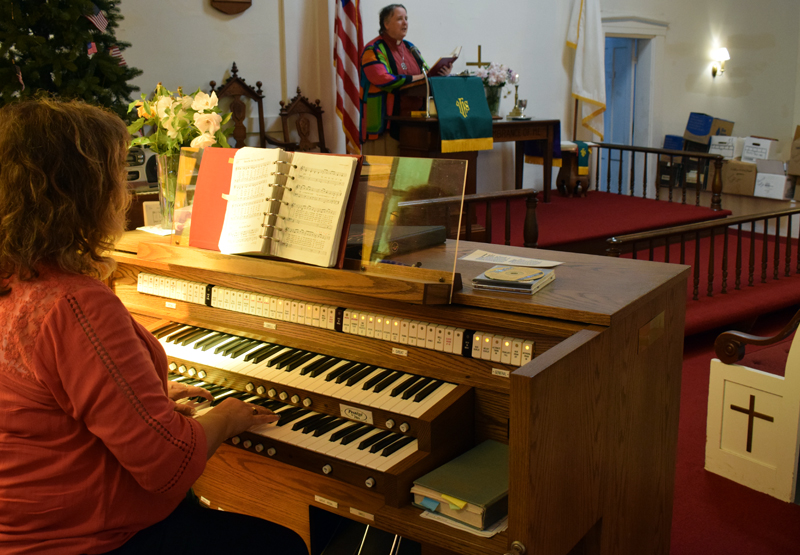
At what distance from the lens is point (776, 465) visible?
2777 millimetres

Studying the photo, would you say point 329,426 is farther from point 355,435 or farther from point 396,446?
point 396,446

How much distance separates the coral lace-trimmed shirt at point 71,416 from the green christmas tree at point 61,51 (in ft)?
8.21

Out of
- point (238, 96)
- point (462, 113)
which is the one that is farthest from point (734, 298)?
point (238, 96)

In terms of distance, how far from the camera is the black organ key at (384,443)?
166cm

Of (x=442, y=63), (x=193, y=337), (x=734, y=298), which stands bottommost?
(x=734, y=298)

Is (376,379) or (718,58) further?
(718,58)

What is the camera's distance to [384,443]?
1.69m

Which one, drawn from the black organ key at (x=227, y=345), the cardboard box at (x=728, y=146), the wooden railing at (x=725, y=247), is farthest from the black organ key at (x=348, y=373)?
the cardboard box at (x=728, y=146)

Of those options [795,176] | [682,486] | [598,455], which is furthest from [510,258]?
[795,176]

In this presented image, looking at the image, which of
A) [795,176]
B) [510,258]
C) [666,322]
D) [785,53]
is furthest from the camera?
[785,53]

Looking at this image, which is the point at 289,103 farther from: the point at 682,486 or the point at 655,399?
the point at 655,399

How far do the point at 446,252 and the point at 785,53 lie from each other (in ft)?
34.8

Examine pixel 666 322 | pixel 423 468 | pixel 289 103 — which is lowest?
pixel 423 468

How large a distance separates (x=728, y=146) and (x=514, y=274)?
8.94m
